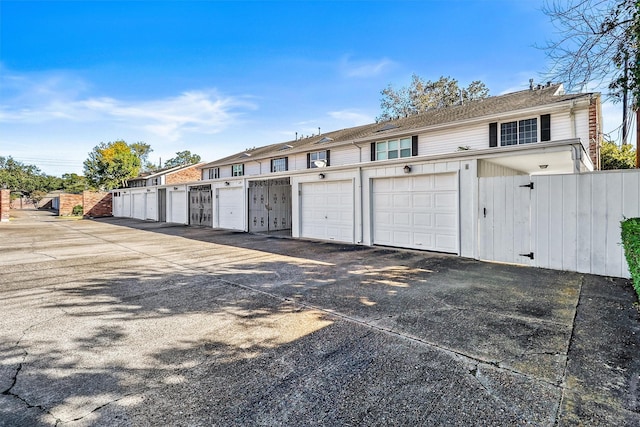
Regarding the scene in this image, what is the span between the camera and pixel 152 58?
14.3 meters

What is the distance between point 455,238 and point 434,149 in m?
6.89

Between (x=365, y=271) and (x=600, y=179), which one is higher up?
(x=600, y=179)

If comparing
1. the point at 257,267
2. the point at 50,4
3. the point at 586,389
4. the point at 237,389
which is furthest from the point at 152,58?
the point at 586,389

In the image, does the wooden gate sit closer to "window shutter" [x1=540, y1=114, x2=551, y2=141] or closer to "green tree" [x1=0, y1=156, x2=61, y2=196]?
"window shutter" [x1=540, y1=114, x2=551, y2=141]

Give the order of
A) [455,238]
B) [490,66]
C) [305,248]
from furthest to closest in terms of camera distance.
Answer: [305,248], [490,66], [455,238]

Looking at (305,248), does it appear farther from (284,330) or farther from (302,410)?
(302,410)

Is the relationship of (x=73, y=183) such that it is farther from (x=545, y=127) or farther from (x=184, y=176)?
(x=545, y=127)

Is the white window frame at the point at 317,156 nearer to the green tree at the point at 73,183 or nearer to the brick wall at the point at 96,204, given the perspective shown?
the brick wall at the point at 96,204

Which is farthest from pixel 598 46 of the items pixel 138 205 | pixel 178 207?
pixel 138 205

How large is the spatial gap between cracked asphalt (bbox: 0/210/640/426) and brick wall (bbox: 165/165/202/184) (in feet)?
98.0

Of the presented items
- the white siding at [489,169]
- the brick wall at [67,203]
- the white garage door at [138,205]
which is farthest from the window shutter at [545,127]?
the brick wall at [67,203]

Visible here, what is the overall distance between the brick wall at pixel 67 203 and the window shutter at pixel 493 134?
111ft

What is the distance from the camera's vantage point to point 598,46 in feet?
17.5

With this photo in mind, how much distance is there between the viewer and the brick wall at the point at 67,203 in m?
29.0
